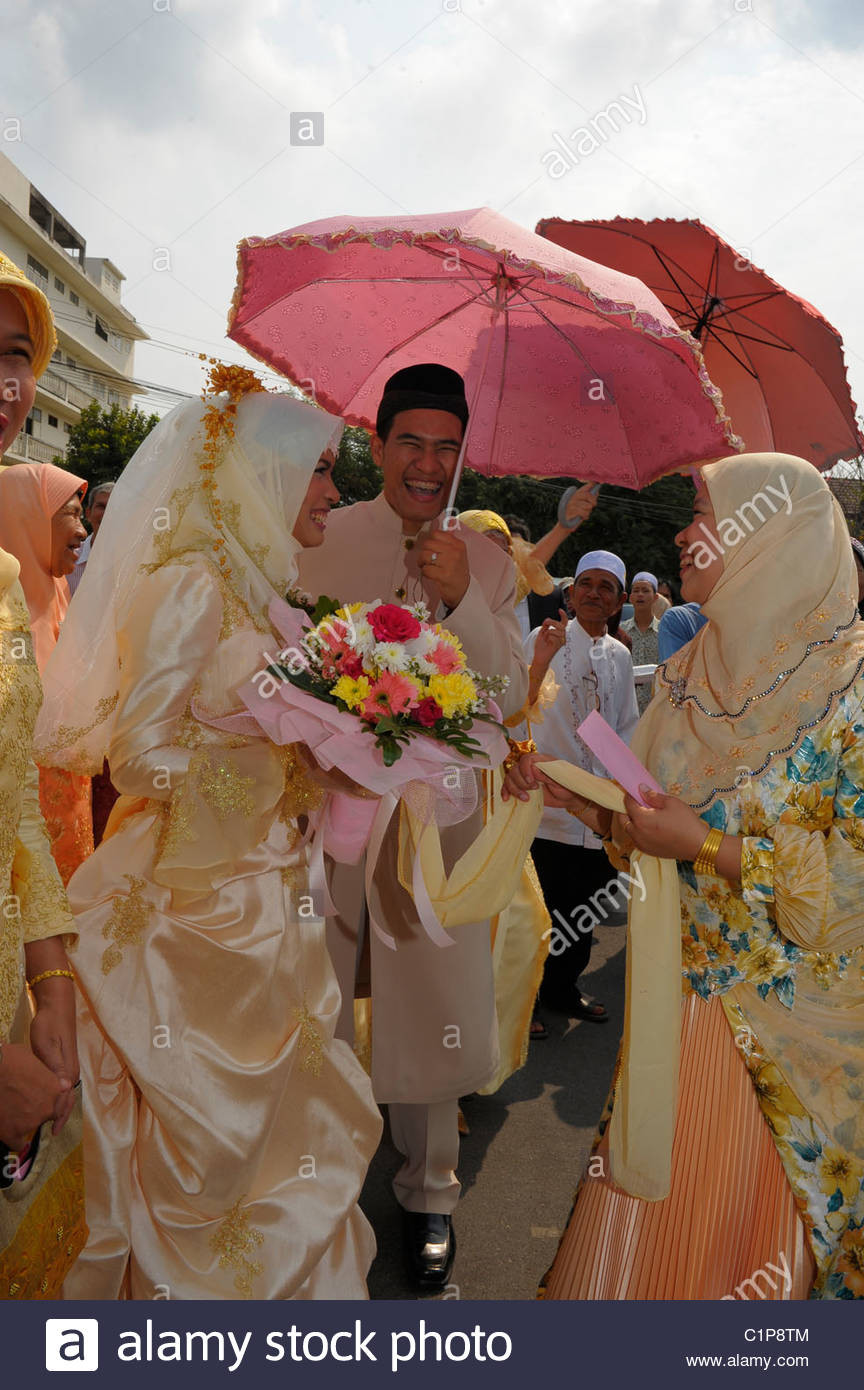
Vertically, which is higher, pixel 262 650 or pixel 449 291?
pixel 449 291

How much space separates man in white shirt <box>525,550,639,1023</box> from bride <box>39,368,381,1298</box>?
3.26 metres

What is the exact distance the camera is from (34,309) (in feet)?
5.95

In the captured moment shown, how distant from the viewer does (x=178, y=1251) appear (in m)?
2.40

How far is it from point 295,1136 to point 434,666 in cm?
126

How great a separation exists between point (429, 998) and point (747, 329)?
2640mm

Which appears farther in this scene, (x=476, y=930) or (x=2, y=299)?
(x=476, y=930)

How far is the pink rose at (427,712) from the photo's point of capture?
8.16 ft

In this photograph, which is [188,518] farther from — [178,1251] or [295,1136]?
[178,1251]

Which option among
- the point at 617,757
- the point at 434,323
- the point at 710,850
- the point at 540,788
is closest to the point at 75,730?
the point at 540,788

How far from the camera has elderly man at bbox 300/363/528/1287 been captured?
10.4ft

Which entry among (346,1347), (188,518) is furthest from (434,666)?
(346,1347)

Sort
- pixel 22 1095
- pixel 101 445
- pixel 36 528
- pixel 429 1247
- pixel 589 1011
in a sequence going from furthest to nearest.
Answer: pixel 101 445 → pixel 589 1011 → pixel 36 528 → pixel 429 1247 → pixel 22 1095

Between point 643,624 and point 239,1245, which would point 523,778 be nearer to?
point 239,1245

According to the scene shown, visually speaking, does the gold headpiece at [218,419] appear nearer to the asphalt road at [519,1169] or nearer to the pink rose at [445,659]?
the pink rose at [445,659]
